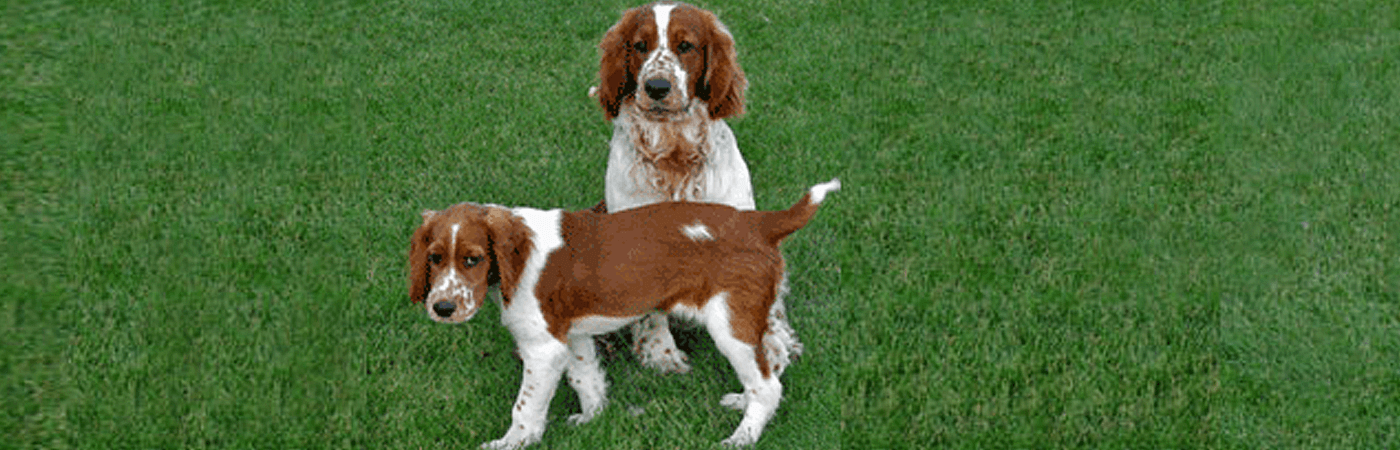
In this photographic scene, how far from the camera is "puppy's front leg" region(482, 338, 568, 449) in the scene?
4.28m

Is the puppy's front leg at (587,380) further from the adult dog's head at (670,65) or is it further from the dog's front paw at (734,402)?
the adult dog's head at (670,65)

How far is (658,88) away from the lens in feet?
14.6

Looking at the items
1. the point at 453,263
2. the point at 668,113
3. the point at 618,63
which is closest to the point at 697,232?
the point at 668,113

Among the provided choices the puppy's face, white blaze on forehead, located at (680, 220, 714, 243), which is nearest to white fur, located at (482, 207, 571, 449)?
the puppy's face

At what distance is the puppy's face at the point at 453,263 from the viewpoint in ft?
13.1

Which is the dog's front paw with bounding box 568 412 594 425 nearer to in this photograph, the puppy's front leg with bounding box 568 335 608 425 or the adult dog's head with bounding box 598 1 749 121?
the puppy's front leg with bounding box 568 335 608 425

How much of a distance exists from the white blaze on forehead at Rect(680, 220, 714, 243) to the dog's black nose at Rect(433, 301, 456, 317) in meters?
0.90

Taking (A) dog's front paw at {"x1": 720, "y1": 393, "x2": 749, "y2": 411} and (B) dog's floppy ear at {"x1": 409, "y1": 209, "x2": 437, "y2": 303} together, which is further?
(A) dog's front paw at {"x1": 720, "y1": 393, "x2": 749, "y2": 411}

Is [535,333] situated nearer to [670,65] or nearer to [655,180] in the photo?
[655,180]

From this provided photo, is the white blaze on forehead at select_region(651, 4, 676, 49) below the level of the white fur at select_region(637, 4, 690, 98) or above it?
→ above

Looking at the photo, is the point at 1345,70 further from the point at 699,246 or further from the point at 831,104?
the point at 699,246

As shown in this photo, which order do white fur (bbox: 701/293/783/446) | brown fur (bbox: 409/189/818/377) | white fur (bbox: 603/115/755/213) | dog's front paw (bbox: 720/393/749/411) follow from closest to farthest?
1. brown fur (bbox: 409/189/818/377)
2. white fur (bbox: 701/293/783/446)
3. dog's front paw (bbox: 720/393/749/411)
4. white fur (bbox: 603/115/755/213)

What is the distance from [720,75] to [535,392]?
55.5 inches

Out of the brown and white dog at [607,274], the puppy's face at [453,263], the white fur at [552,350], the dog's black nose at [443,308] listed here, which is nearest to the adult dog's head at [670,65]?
the brown and white dog at [607,274]
